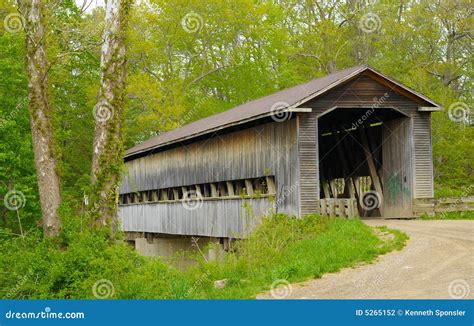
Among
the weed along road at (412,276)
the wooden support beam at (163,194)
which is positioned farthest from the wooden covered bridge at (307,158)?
the weed along road at (412,276)

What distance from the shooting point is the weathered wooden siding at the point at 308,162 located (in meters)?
17.0

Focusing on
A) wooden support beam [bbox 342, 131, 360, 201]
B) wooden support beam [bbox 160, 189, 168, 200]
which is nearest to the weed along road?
wooden support beam [bbox 342, 131, 360, 201]

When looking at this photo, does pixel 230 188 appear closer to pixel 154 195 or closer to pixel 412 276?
pixel 154 195

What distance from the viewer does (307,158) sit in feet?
56.5

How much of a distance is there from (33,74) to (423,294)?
8.49 m

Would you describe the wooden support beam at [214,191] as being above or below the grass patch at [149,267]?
above

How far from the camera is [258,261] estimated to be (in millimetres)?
12844

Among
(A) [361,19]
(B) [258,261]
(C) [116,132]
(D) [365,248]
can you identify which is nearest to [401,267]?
(D) [365,248]

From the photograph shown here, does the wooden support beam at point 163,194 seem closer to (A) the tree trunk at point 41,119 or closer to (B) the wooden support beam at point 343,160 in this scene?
(B) the wooden support beam at point 343,160

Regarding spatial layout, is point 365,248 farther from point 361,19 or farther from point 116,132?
point 361,19

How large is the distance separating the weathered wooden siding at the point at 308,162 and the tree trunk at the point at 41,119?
21.2 ft

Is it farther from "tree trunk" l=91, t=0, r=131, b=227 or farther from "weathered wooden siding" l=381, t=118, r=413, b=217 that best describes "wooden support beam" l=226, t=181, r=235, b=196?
"tree trunk" l=91, t=0, r=131, b=227

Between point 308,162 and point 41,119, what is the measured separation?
696cm

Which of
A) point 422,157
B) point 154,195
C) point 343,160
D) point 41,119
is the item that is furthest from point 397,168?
point 154,195
